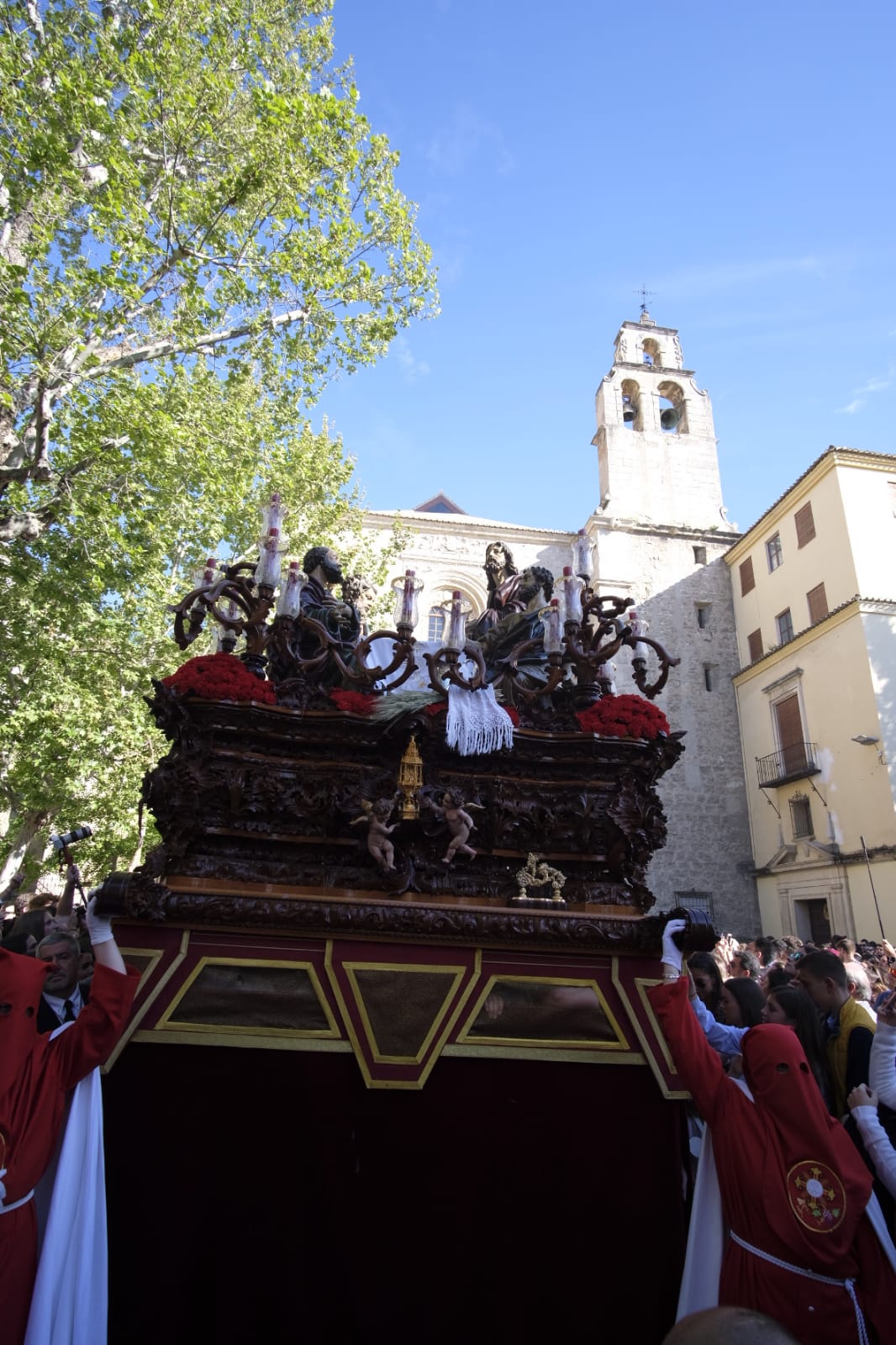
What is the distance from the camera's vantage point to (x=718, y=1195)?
289cm

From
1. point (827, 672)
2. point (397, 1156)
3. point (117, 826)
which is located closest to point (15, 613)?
point (117, 826)

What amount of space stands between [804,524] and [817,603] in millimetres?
2730

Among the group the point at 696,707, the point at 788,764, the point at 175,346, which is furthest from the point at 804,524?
the point at 175,346

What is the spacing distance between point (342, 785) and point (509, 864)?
128 centimetres

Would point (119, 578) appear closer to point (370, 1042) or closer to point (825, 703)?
point (370, 1042)

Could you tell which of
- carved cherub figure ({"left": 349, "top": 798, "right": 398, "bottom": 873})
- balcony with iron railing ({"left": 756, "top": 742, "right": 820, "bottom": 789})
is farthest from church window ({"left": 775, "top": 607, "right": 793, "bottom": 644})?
carved cherub figure ({"left": 349, "top": 798, "right": 398, "bottom": 873})

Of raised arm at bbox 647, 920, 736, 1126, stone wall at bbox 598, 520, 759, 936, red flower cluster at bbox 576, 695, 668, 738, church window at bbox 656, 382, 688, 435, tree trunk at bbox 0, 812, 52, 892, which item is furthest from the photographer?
church window at bbox 656, 382, 688, 435

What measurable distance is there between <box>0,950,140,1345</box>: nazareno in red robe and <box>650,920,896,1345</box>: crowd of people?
222 cm

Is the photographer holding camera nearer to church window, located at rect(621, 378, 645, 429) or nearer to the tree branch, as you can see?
the tree branch

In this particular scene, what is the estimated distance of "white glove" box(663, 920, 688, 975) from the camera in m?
3.27

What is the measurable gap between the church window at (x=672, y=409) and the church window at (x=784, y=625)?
373 inches

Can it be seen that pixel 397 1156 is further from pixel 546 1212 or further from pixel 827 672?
pixel 827 672

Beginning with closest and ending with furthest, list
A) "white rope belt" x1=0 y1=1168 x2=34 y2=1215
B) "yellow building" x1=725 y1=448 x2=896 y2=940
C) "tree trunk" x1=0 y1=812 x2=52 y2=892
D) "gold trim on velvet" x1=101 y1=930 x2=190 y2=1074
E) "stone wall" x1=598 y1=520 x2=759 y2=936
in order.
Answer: "white rope belt" x1=0 y1=1168 x2=34 y2=1215
"gold trim on velvet" x1=101 y1=930 x2=190 y2=1074
"tree trunk" x1=0 y1=812 x2=52 y2=892
"yellow building" x1=725 y1=448 x2=896 y2=940
"stone wall" x1=598 y1=520 x2=759 y2=936

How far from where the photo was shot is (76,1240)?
282 cm
